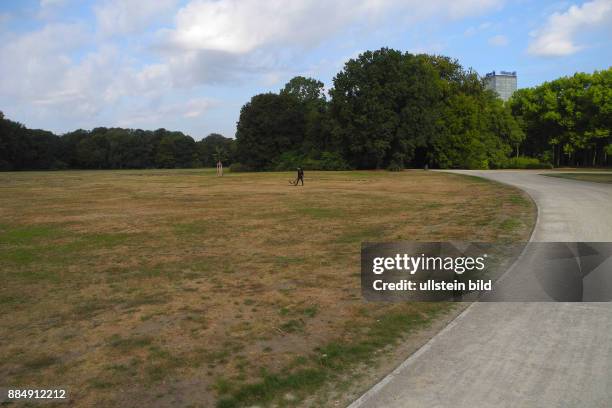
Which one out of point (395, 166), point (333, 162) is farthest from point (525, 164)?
point (333, 162)

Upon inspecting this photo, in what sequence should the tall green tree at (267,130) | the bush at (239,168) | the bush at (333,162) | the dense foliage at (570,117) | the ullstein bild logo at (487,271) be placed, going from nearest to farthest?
the ullstein bild logo at (487,271) < the dense foliage at (570,117) < the bush at (333,162) < the tall green tree at (267,130) < the bush at (239,168)

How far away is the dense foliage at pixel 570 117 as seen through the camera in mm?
59500

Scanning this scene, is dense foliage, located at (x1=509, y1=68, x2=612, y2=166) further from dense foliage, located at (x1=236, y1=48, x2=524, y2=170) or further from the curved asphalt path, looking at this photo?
the curved asphalt path

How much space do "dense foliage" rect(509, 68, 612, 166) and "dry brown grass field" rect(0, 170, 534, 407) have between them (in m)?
56.8

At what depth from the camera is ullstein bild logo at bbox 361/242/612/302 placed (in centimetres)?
679

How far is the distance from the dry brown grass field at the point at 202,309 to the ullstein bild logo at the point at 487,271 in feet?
1.88

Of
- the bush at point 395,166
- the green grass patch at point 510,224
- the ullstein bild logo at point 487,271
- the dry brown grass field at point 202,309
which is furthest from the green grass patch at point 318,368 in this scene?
the bush at point 395,166

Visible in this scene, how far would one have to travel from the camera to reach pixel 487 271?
316 inches

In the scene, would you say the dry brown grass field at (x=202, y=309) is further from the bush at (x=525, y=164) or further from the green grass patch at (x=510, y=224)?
the bush at (x=525, y=164)

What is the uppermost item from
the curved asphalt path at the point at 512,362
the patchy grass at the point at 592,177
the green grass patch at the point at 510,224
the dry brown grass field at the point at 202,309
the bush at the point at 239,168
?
the bush at the point at 239,168

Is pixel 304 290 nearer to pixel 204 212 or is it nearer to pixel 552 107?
pixel 204 212

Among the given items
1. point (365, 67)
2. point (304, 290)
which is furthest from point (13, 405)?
point (365, 67)

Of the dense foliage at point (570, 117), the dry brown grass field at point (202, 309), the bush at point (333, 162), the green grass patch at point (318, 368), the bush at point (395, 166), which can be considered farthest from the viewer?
the bush at point (333, 162)

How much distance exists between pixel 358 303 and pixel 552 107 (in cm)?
6953
